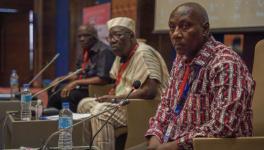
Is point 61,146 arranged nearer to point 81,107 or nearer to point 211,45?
point 211,45

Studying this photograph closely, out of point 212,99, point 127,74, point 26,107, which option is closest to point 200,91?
point 212,99

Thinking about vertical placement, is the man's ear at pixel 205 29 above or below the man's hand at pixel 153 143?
above

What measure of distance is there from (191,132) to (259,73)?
0.59m

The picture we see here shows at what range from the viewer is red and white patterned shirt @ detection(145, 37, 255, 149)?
2.04 metres

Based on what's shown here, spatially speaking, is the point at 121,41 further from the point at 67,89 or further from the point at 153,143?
the point at 153,143

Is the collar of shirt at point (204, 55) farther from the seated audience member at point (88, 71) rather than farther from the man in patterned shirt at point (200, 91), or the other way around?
the seated audience member at point (88, 71)

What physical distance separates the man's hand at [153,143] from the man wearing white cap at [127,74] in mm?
903

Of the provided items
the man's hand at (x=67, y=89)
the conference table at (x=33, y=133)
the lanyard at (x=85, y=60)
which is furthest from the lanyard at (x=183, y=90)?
A: the lanyard at (x=85, y=60)

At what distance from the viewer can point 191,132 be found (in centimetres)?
221

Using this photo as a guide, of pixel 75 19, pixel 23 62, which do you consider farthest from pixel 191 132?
pixel 23 62

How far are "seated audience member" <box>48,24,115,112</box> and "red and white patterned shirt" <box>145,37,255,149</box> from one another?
2.19 meters

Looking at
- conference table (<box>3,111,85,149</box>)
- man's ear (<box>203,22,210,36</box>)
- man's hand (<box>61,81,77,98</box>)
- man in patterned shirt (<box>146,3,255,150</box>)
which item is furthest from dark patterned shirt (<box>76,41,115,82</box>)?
man's ear (<box>203,22,210,36</box>)

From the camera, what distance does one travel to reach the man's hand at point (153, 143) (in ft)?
7.54

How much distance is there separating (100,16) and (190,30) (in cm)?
449
